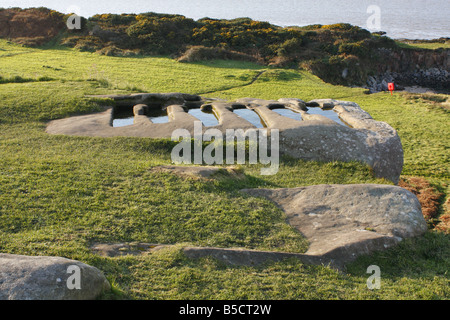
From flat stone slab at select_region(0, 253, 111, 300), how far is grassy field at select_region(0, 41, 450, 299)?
548 mm

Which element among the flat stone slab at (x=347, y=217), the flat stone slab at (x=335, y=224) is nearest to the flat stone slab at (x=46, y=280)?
the flat stone slab at (x=335, y=224)

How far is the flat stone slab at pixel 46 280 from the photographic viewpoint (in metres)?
4.52

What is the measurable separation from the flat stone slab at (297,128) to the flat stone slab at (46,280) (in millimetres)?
7694

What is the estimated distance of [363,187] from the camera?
28.8 feet

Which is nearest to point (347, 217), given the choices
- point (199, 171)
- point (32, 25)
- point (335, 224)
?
point (335, 224)

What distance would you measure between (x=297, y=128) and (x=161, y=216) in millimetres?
6197

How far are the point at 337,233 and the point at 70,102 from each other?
12.4m

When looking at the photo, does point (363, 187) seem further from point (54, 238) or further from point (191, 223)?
point (54, 238)

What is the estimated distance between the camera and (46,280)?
4.65 metres

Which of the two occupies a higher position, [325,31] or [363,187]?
[325,31]

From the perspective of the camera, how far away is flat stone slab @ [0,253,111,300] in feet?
14.8

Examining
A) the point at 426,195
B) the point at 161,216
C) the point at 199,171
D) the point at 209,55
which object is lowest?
the point at 426,195

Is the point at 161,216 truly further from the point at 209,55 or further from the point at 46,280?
the point at 209,55

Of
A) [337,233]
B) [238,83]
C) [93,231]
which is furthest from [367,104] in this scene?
[93,231]
